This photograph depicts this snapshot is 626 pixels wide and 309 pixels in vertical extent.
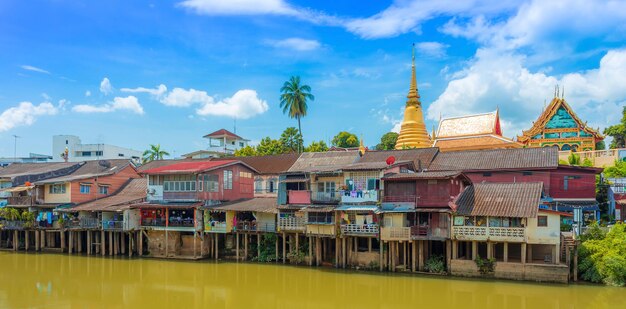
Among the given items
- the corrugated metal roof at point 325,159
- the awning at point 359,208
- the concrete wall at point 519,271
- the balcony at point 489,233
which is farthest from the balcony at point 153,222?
the balcony at point 489,233

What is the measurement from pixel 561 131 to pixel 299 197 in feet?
99.2

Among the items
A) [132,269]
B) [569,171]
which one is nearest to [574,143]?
[569,171]

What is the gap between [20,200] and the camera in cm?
3741

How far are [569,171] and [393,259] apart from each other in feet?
44.5

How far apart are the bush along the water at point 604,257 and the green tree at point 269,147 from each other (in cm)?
3464

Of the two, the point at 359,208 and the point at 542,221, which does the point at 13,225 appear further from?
the point at 542,221

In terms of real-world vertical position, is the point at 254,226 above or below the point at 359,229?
below

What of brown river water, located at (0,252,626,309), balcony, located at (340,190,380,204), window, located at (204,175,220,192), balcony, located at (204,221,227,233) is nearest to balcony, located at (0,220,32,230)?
brown river water, located at (0,252,626,309)

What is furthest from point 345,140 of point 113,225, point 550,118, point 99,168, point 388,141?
point 113,225

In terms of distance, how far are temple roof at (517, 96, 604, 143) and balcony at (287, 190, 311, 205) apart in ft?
93.1

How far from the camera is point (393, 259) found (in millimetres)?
26156

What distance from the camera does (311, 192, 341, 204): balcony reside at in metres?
28.3

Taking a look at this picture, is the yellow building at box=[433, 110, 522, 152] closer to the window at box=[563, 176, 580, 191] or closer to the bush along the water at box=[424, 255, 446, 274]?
the window at box=[563, 176, 580, 191]

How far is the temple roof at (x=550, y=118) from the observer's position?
44.8 meters
